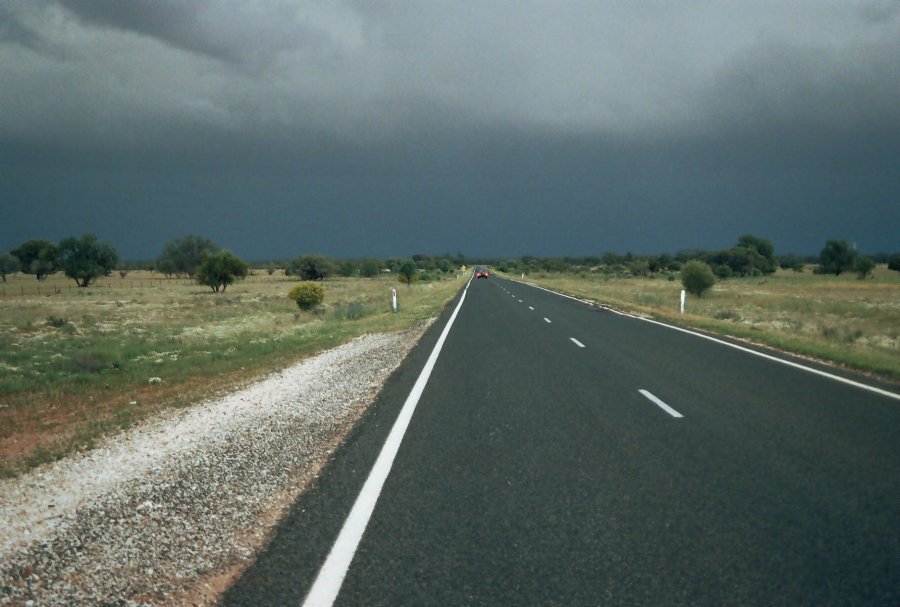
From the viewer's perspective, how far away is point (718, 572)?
4059 millimetres

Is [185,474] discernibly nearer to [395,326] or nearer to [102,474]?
[102,474]

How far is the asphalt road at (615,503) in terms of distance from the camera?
3.94 meters

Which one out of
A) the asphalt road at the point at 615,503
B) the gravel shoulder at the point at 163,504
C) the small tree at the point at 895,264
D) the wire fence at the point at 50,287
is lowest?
the wire fence at the point at 50,287

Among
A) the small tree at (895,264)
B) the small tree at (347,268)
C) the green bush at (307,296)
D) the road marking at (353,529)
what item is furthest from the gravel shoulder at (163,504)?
the small tree at (347,268)

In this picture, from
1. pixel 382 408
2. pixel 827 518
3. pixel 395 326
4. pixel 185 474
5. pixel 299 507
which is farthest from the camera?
pixel 395 326

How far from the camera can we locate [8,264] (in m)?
111

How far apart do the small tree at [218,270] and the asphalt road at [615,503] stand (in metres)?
77.5

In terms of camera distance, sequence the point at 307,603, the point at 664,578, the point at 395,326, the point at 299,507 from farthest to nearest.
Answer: the point at 395,326, the point at 299,507, the point at 664,578, the point at 307,603

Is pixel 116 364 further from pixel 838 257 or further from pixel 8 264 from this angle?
pixel 838 257

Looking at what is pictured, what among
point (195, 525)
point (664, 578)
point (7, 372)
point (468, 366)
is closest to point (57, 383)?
point (7, 372)

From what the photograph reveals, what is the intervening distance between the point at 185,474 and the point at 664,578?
4.54m

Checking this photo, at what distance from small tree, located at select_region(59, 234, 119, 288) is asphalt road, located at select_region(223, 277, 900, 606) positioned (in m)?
95.7

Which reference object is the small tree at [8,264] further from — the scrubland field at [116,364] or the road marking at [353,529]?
the road marking at [353,529]

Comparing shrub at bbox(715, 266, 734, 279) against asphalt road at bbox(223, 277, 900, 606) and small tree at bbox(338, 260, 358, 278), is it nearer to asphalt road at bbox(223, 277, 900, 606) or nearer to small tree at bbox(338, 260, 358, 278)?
small tree at bbox(338, 260, 358, 278)
